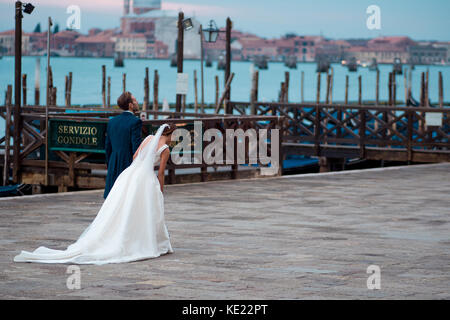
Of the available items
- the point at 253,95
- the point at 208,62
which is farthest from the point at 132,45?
the point at 253,95

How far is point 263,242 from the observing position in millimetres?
9594

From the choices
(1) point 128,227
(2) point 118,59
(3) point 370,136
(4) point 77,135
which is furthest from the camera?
(2) point 118,59

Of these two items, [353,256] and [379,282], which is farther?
[353,256]

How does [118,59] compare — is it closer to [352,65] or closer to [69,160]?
Result: [352,65]

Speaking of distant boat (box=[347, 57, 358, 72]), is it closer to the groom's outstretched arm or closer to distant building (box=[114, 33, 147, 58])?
distant building (box=[114, 33, 147, 58])

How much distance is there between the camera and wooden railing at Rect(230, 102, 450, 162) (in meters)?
22.3

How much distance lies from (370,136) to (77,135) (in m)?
9.20

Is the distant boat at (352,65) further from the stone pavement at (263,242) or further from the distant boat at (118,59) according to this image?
the stone pavement at (263,242)

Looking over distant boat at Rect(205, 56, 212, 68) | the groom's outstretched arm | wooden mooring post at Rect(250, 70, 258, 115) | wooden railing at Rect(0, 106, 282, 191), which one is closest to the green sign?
wooden railing at Rect(0, 106, 282, 191)

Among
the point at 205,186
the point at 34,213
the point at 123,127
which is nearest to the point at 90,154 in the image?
the point at 205,186

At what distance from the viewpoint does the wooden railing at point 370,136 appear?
22.3m
